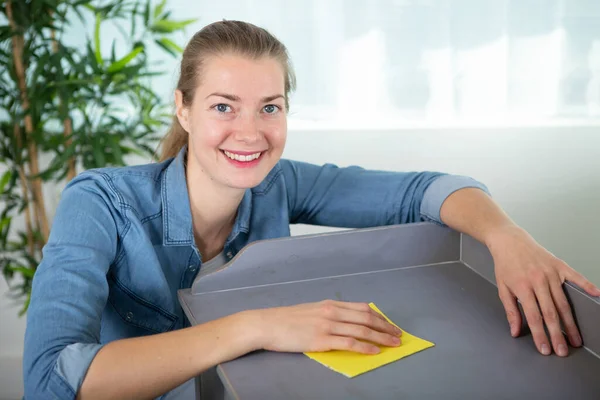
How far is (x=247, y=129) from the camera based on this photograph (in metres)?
1.27

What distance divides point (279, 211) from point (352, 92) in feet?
4.19

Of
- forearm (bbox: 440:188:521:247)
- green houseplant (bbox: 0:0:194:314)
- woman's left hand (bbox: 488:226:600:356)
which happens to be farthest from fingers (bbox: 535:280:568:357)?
green houseplant (bbox: 0:0:194:314)

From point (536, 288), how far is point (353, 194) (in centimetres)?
61

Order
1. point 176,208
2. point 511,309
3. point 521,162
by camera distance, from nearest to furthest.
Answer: point 511,309 < point 176,208 < point 521,162

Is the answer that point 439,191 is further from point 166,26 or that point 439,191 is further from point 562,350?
point 166,26

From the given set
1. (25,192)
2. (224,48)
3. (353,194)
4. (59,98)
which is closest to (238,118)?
(224,48)

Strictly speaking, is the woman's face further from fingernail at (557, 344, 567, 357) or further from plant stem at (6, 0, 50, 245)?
plant stem at (6, 0, 50, 245)

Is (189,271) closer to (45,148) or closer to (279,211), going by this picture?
(279,211)

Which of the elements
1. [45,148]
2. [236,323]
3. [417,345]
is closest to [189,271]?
[236,323]

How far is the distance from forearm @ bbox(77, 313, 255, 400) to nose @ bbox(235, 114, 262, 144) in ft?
1.43

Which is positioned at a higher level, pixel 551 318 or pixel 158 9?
pixel 158 9

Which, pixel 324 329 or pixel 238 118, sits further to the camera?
pixel 238 118

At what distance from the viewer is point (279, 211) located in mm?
1547

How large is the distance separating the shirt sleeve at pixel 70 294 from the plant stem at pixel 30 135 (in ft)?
3.75
